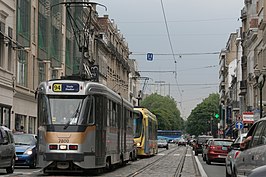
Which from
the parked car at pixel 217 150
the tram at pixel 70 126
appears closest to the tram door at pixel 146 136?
the parked car at pixel 217 150

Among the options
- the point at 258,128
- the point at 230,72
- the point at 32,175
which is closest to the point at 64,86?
the point at 32,175

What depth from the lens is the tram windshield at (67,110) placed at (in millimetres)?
21703

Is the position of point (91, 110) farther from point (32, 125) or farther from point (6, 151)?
point (32, 125)

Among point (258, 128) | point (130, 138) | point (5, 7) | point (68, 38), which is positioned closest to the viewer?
point (258, 128)

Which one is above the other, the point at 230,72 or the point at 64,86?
the point at 230,72

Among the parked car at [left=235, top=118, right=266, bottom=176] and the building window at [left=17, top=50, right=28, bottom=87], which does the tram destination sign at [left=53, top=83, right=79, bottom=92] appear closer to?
the parked car at [left=235, top=118, right=266, bottom=176]

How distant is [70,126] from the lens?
21609 millimetres

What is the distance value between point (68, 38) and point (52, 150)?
43.9 metres

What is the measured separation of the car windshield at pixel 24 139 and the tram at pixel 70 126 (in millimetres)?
5627

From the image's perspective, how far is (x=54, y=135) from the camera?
21531 mm

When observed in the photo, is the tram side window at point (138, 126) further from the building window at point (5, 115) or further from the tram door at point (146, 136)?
the building window at point (5, 115)

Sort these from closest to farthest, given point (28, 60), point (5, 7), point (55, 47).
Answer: point (5, 7) → point (28, 60) → point (55, 47)

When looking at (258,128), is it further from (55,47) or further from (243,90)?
(243,90)

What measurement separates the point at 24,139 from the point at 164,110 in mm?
140037
